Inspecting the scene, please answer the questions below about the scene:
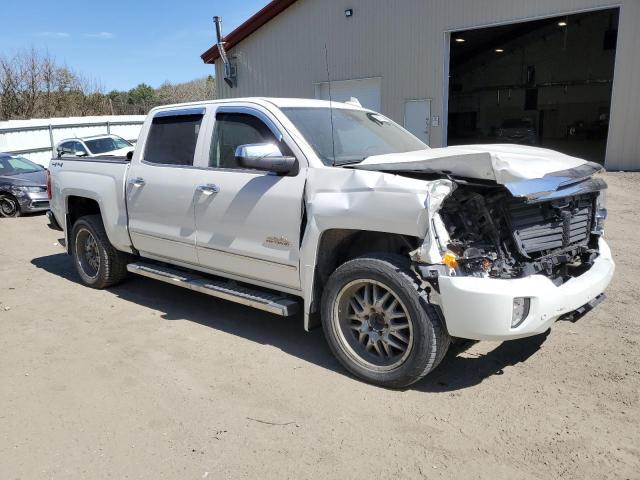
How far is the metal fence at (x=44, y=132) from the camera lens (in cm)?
2000

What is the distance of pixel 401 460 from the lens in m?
2.99

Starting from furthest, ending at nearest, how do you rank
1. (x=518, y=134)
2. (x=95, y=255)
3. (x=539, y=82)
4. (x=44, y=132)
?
(x=539, y=82), (x=518, y=134), (x=44, y=132), (x=95, y=255)

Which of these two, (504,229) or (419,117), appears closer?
(504,229)

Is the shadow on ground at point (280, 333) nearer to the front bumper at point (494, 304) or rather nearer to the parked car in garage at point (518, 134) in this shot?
the front bumper at point (494, 304)

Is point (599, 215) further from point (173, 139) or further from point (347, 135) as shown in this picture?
point (173, 139)

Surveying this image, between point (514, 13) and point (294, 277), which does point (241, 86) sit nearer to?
point (514, 13)

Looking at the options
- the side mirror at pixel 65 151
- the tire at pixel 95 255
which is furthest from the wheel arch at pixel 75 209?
the side mirror at pixel 65 151

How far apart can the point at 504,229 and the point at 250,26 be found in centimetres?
1901

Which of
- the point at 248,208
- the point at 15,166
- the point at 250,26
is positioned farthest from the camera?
the point at 250,26

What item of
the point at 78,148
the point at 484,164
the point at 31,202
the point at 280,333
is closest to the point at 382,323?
the point at 484,164

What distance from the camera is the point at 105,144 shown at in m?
16.1

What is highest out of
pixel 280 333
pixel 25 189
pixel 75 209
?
pixel 75 209

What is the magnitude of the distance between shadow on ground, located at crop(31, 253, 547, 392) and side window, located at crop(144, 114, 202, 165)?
4.91 feet

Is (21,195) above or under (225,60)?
under
